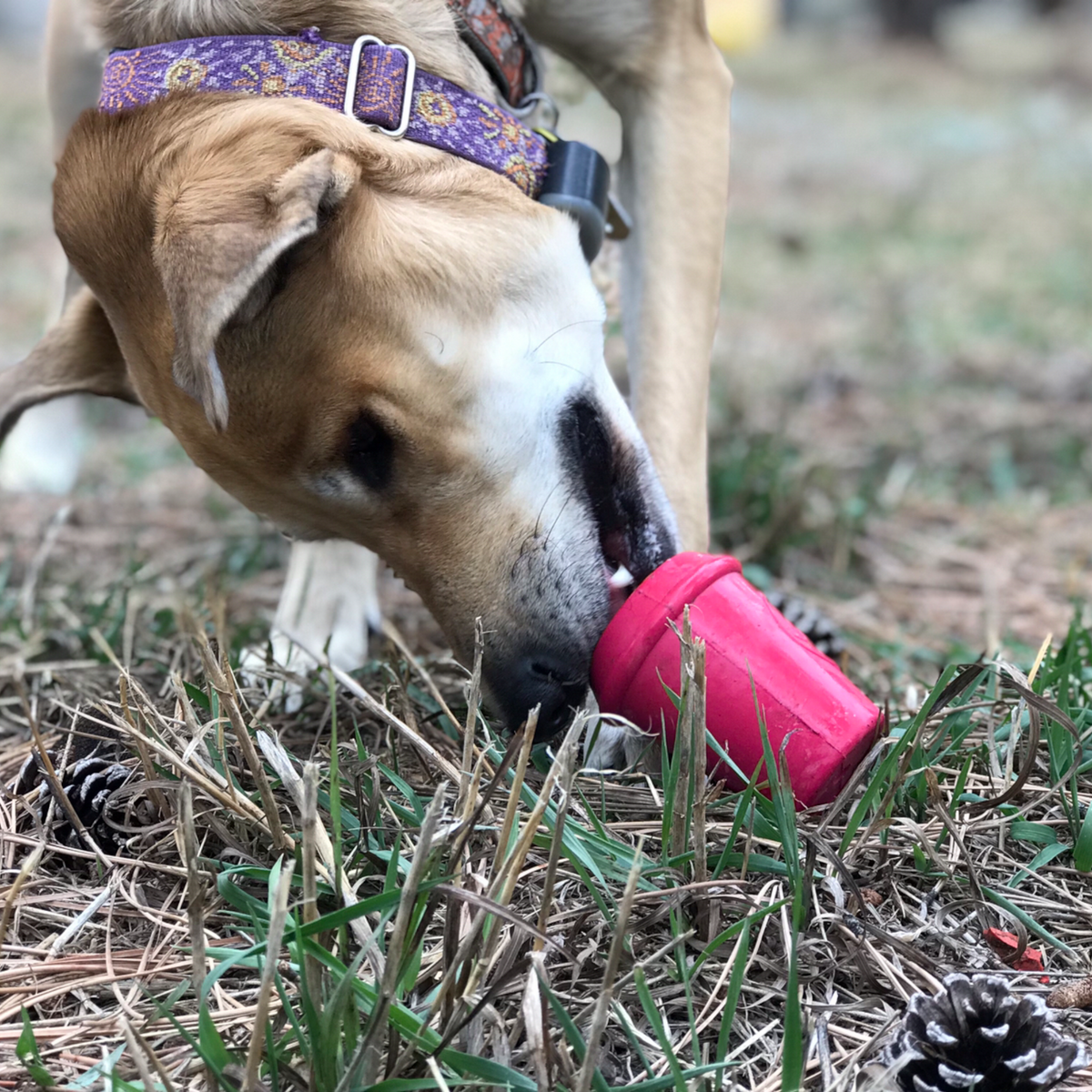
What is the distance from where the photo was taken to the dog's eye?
1.79 metres

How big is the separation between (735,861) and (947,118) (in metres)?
13.2

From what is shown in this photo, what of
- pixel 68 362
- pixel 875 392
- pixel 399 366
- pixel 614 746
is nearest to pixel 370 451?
pixel 399 366

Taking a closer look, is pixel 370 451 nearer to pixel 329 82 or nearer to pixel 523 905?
pixel 329 82

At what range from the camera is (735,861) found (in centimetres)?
147

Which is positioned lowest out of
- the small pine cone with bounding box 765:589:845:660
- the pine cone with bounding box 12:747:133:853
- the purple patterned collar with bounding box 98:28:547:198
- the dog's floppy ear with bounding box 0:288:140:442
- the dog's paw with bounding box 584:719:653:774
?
the pine cone with bounding box 12:747:133:853

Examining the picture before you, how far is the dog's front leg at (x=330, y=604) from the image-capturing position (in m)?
2.60

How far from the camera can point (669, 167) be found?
250 centimetres

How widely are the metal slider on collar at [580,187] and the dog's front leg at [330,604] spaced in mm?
850

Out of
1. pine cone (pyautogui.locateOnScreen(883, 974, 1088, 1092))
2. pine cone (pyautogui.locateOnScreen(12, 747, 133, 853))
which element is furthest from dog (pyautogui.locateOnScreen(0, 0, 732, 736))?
pine cone (pyautogui.locateOnScreen(883, 974, 1088, 1092))

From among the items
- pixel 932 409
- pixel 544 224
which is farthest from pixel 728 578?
pixel 932 409

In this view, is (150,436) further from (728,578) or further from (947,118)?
(947,118)

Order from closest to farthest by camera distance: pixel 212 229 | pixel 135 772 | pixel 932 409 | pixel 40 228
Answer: pixel 212 229, pixel 135 772, pixel 932 409, pixel 40 228

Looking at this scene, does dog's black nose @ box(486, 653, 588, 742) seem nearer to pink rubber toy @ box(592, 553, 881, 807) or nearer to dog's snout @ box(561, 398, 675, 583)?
pink rubber toy @ box(592, 553, 881, 807)

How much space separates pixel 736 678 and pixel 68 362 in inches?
54.0
